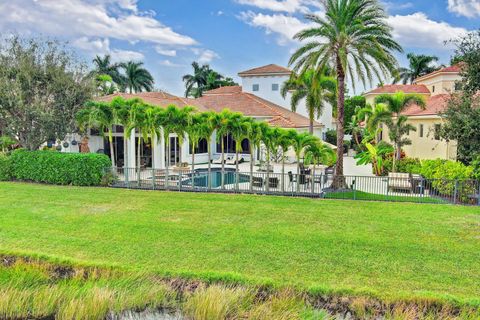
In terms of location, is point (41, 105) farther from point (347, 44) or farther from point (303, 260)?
point (303, 260)

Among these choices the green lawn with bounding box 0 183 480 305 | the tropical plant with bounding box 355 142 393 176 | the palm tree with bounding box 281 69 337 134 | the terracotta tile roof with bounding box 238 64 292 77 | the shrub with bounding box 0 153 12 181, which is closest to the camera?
the green lawn with bounding box 0 183 480 305

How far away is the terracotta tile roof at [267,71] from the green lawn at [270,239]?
29.1 m

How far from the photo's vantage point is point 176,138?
94.7 feet

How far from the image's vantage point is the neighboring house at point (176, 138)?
25.8 meters

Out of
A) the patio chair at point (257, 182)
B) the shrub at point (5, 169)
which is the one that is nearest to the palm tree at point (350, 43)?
the patio chair at point (257, 182)

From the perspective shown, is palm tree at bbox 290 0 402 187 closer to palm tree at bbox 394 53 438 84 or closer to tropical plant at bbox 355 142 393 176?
tropical plant at bbox 355 142 393 176

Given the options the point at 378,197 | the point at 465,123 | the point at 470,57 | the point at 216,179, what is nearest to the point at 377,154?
the point at 378,197

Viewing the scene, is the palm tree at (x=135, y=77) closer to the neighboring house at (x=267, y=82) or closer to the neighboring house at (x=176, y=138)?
the neighboring house at (x=176, y=138)

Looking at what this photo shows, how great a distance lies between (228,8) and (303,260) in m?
23.9

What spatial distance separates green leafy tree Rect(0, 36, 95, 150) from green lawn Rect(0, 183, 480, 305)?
6.09 m

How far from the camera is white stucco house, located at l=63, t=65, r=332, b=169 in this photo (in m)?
26.3

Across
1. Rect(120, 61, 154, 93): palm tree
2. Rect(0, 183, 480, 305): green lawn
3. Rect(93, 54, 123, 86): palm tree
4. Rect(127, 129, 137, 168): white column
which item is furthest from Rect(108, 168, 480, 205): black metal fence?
Rect(93, 54, 123, 86): palm tree

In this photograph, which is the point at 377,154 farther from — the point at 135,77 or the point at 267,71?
the point at 135,77

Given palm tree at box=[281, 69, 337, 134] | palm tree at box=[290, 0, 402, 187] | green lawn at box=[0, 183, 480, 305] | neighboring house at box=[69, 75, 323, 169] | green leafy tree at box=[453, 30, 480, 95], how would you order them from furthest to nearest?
palm tree at box=[281, 69, 337, 134]
neighboring house at box=[69, 75, 323, 169]
palm tree at box=[290, 0, 402, 187]
green leafy tree at box=[453, 30, 480, 95]
green lawn at box=[0, 183, 480, 305]
